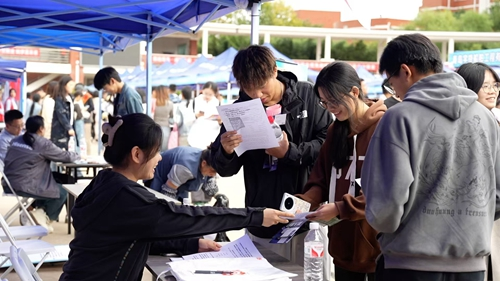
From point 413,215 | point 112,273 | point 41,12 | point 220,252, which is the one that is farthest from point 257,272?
point 41,12

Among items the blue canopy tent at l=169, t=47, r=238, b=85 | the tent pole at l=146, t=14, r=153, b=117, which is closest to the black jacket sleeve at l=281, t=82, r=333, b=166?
the tent pole at l=146, t=14, r=153, b=117

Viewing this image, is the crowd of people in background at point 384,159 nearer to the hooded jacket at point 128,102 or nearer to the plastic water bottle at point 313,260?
the plastic water bottle at point 313,260

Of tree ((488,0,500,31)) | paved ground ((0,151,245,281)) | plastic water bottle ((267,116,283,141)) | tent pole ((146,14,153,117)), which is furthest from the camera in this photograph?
tree ((488,0,500,31))

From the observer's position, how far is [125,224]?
7.73ft

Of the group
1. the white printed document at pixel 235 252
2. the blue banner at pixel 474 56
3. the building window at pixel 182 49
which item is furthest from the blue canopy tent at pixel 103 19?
the building window at pixel 182 49

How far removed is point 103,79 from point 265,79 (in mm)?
4434

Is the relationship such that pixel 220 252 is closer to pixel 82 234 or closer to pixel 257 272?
pixel 257 272

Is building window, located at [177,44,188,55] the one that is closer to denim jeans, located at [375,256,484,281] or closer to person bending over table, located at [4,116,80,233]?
person bending over table, located at [4,116,80,233]

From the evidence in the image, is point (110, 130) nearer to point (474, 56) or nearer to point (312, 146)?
point (312, 146)

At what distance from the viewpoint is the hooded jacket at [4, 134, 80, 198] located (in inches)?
283

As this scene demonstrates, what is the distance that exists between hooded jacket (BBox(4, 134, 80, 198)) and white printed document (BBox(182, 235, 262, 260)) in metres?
5.00

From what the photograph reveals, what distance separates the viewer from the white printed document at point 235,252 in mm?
2607

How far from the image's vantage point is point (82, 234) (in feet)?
7.99

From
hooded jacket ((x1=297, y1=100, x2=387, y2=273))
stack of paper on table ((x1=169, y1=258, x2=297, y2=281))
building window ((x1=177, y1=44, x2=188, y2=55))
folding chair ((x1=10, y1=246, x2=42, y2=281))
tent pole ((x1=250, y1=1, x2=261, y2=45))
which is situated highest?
building window ((x1=177, y1=44, x2=188, y2=55))
